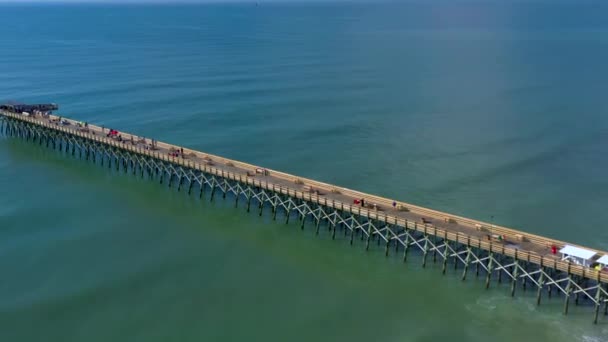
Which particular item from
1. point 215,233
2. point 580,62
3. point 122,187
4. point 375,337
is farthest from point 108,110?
point 580,62

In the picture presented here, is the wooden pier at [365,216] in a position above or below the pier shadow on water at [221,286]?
above

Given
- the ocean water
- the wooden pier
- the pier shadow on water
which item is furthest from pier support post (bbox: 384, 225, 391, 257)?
the ocean water

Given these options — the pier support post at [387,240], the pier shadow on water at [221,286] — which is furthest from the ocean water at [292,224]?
the pier support post at [387,240]

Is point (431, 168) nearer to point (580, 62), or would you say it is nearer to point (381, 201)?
point (381, 201)

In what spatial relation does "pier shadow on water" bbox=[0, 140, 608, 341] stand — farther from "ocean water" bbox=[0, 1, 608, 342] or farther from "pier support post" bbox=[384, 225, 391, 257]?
"pier support post" bbox=[384, 225, 391, 257]

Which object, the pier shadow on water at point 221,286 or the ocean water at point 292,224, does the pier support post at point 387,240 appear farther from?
the ocean water at point 292,224

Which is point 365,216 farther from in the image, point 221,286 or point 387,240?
point 221,286

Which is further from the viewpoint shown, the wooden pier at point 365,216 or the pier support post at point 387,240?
the pier support post at point 387,240
